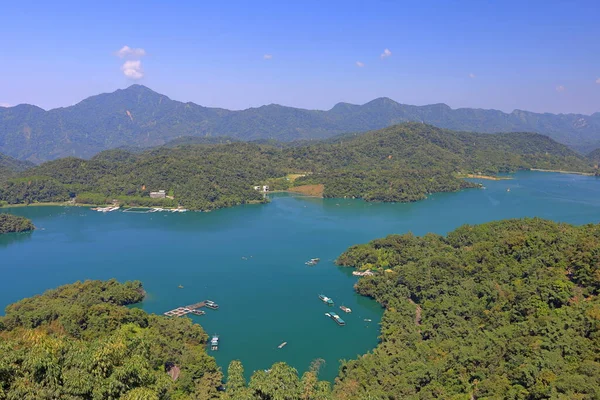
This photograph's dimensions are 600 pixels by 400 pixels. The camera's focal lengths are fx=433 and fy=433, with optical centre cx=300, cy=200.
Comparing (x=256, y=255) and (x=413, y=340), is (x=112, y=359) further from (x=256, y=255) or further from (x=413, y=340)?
(x=256, y=255)

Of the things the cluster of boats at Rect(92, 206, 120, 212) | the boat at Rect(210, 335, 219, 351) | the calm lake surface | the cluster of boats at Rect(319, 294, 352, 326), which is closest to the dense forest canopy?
the boat at Rect(210, 335, 219, 351)

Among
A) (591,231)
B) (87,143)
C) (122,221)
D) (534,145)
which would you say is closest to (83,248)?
(122,221)

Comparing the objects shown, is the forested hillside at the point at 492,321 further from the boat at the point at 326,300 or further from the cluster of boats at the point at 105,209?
the cluster of boats at the point at 105,209

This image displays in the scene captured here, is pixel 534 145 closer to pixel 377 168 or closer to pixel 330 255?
pixel 377 168

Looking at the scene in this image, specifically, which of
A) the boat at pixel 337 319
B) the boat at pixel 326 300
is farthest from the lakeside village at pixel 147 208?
the boat at pixel 337 319

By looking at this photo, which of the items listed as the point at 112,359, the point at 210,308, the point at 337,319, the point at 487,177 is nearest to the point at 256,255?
the point at 210,308

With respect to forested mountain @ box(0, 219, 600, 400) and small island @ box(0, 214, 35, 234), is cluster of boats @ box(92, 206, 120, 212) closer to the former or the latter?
small island @ box(0, 214, 35, 234)
